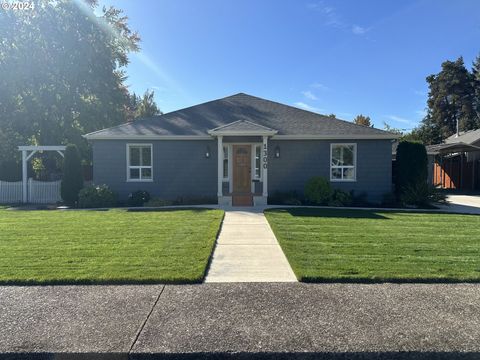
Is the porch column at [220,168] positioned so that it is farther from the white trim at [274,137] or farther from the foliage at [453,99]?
the foliage at [453,99]

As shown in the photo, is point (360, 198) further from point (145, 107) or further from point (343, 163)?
point (145, 107)

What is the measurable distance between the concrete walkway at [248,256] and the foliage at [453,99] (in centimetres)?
4184

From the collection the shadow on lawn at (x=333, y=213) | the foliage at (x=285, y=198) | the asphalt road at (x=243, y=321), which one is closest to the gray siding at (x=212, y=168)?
the foliage at (x=285, y=198)

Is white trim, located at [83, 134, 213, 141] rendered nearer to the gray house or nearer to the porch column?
the gray house

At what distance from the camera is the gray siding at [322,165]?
1526cm

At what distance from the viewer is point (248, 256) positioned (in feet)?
20.9

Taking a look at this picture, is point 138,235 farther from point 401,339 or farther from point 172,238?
point 401,339

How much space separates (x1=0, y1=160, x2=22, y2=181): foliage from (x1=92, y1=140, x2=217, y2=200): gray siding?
31.0 ft

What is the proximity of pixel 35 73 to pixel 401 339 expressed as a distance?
79.9ft

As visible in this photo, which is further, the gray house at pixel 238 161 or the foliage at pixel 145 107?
the foliage at pixel 145 107

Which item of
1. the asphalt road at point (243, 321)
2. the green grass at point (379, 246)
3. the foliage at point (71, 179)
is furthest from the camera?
the foliage at point (71, 179)

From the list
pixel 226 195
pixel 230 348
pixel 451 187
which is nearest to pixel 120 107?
pixel 226 195

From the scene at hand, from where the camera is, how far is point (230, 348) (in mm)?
3184

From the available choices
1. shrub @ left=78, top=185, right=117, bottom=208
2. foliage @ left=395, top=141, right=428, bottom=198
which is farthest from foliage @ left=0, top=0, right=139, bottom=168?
foliage @ left=395, top=141, right=428, bottom=198
